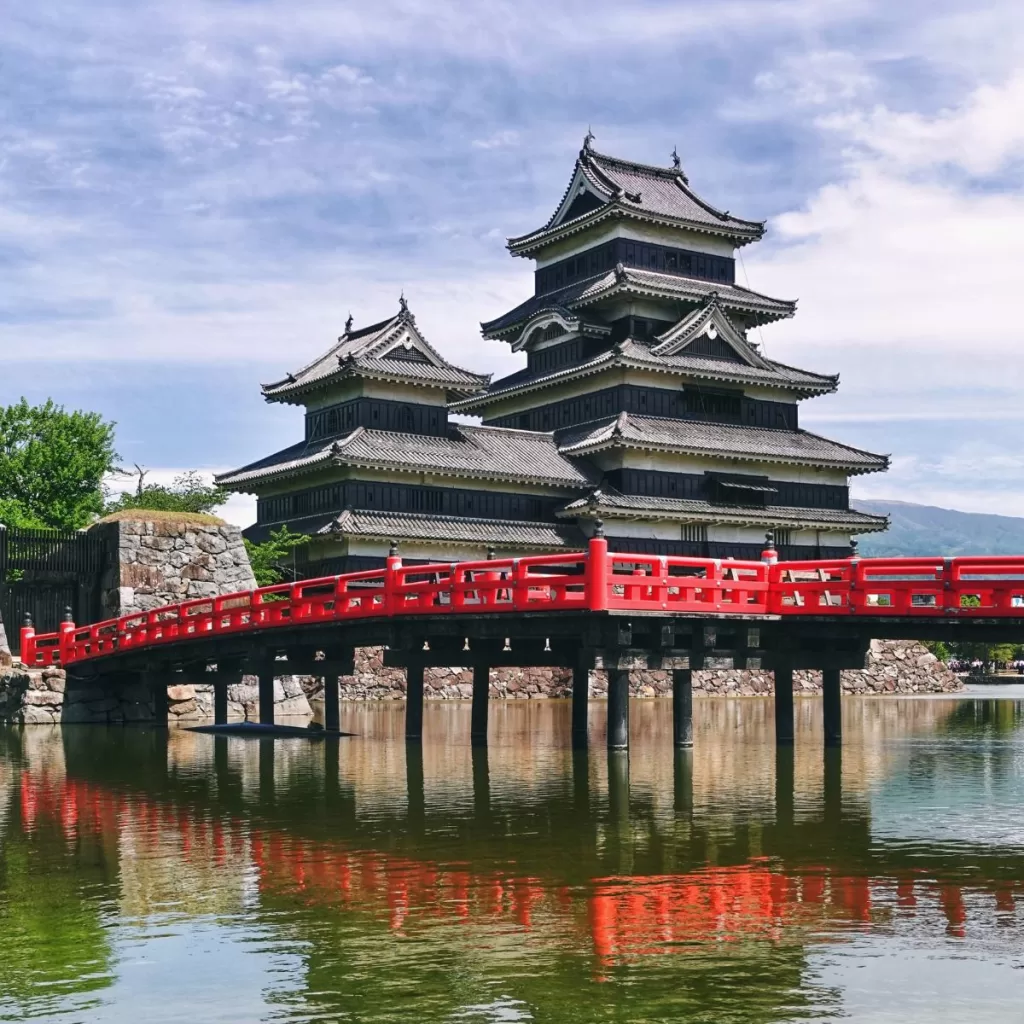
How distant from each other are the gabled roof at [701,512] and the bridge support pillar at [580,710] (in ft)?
88.5

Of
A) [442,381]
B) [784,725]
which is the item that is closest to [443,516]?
[442,381]

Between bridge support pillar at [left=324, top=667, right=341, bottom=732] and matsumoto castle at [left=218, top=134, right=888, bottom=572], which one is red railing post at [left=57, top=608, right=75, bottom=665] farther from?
matsumoto castle at [left=218, top=134, right=888, bottom=572]

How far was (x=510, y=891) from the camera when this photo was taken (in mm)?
14602

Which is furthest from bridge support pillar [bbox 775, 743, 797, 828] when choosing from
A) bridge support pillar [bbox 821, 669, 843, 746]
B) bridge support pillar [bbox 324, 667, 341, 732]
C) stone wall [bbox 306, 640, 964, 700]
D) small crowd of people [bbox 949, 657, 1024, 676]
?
small crowd of people [bbox 949, 657, 1024, 676]

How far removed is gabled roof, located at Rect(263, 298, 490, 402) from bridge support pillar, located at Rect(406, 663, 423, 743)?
25.6 m

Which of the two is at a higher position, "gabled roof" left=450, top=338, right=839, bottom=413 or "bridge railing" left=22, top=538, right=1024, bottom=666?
"gabled roof" left=450, top=338, right=839, bottom=413

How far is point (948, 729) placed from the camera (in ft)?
132

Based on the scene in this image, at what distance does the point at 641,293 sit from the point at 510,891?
49.7 metres

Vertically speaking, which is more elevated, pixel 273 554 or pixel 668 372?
pixel 668 372

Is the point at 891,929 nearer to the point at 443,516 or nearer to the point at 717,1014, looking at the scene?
the point at 717,1014

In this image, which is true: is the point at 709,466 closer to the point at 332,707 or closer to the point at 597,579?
the point at 332,707

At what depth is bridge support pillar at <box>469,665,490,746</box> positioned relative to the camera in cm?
3259

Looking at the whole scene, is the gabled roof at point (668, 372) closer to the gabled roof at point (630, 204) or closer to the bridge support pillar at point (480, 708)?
the gabled roof at point (630, 204)

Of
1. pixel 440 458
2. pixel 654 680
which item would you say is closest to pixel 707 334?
pixel 440 458
